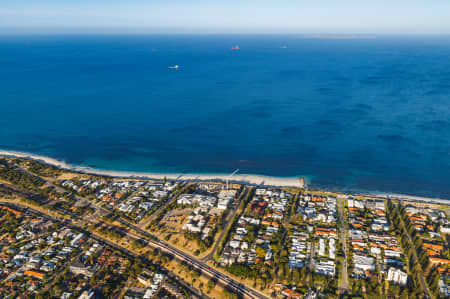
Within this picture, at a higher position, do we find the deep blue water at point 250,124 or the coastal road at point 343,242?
the deep blue water at point 250,124

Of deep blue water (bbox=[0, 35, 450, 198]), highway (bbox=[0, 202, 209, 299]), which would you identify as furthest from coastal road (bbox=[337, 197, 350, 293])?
highway (bbox=[0, 202, 209, 299])

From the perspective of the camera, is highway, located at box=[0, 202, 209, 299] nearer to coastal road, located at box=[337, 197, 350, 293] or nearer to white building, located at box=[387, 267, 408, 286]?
coastal road, located at box=[337, 197, 350, 293]

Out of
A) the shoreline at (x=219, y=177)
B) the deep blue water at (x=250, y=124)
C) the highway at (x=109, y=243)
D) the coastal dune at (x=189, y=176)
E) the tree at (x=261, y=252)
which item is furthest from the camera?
the deep blue water at (x=250, y=124)

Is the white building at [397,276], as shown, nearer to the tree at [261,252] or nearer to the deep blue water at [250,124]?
the tree at [261,252]

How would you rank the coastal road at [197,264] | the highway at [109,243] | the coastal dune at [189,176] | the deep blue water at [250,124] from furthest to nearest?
the deep blue water at [250,124]
the coastal dune at [189,176]
the highway at [109,243]
the coastal road at [197,264]

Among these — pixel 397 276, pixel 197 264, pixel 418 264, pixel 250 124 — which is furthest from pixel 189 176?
pixel 418 264

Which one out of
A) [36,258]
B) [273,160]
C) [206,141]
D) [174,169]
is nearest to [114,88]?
[206,141]

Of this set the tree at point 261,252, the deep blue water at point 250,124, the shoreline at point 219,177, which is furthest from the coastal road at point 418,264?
the tree at point 261,252

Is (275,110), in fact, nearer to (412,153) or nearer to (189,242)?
(412,153)

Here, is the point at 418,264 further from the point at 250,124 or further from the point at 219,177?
the point at 250,124
